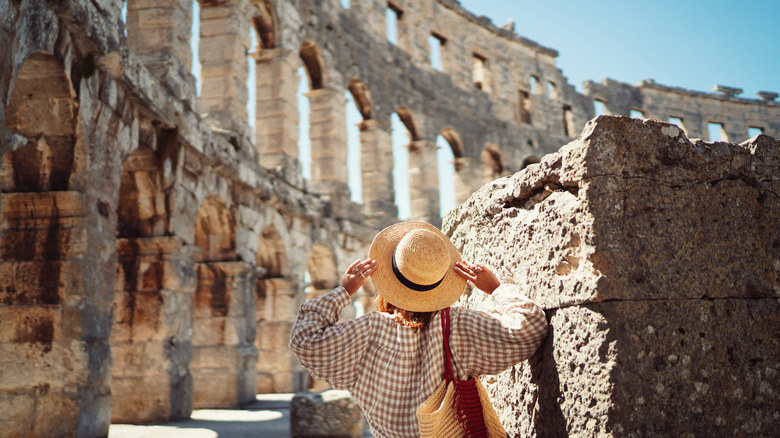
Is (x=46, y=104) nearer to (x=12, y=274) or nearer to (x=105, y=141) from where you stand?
(x=105, y=141)

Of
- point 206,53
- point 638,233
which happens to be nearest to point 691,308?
point 638,233

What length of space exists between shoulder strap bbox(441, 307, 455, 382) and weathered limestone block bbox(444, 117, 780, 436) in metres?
0.30

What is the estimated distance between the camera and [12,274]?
18.7 ft

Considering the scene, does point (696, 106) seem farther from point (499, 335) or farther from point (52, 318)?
point (499, 335)

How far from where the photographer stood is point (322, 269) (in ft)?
45.3

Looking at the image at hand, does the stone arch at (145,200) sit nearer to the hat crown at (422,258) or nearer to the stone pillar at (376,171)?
the hat crown at (422,258)

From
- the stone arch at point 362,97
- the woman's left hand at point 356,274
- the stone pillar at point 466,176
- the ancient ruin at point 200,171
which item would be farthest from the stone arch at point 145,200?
the stone pillar at point 466,176

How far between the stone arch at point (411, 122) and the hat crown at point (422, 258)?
1477 cm

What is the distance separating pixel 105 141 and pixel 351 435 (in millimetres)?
3511

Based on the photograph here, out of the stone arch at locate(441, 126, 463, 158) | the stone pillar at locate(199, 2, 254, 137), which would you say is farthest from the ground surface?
the stone arch at locate(441, 126, 463, 158)

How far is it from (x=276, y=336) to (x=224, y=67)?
457 centimetres

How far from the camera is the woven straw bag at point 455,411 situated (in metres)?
1.93

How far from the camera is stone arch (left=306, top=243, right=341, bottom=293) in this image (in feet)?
44.6

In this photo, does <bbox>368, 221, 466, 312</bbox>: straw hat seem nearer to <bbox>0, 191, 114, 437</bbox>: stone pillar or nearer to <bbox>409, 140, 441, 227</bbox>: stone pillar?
<bbox>0, 191, 114, 437</bbox>: stone pillar
